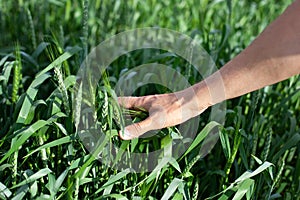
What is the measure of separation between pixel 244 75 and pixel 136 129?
30 centimetres

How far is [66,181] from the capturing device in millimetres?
1526

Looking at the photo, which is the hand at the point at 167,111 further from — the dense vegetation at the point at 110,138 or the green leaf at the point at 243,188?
the green leaf at the point at 243,188

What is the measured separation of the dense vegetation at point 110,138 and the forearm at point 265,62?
0.16 meters

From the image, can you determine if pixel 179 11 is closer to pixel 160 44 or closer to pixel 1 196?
pixel 160 44

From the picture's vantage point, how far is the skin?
4.26 feet

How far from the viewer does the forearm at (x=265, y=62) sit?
1.30 meters

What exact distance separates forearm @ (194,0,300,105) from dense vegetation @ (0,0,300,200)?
0.16m

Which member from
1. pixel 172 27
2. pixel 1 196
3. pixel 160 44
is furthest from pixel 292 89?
pixel 1 196

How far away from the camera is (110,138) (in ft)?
4.60

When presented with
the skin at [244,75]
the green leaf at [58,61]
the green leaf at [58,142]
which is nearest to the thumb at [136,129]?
the skin at [244,75]

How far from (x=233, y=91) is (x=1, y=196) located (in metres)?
0.63

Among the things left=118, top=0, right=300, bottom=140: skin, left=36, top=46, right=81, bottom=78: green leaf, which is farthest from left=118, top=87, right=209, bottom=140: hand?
left=36, top=46, right=81, bottom=78: green leaf

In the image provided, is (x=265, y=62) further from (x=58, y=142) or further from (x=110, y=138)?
(x=58, y=142)

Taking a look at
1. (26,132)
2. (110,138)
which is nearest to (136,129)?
(110,138)
